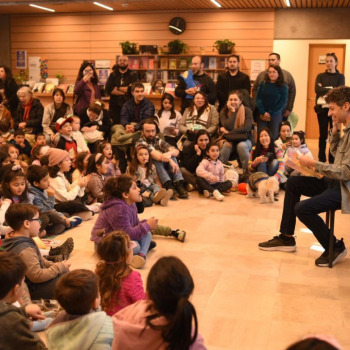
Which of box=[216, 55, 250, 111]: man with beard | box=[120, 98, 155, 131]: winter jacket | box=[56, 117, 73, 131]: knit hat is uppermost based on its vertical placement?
box=[216, 55, 250, 111]: man with beard

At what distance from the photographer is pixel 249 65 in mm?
11406

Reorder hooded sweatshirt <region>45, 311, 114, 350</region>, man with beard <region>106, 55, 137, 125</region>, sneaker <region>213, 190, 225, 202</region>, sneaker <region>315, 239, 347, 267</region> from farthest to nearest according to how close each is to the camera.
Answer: man with beard <region>106, 55, 137, 125</region>
sneaker <region>213, 190, 225, 202</region>
sneaker <region>315, 239, 347, 267</region>
hooded sweatshirt <region>45, 311, 114, 350</region>

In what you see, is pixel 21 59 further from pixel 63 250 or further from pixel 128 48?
pixel 63 250

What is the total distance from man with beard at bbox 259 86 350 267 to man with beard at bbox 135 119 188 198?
2240 mm

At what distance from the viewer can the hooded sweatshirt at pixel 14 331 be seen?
2398 millimetres

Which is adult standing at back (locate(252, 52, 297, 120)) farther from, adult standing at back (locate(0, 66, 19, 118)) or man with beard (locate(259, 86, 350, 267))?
man with beard (locate(259, 86, 350, 267))

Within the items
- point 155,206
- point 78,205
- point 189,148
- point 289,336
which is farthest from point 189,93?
point 289,336

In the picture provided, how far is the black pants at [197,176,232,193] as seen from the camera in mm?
7043

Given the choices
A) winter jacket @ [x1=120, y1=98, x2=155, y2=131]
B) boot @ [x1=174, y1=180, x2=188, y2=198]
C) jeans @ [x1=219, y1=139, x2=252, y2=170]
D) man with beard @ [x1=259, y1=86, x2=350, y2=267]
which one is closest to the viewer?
man with beard @ [x1=259, y1=86, x2=350, y2=267]

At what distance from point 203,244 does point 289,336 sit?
5.93 feet

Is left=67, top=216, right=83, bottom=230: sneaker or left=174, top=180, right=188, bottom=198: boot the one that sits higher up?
left=174, top=180, right=188, bottom=198: boot

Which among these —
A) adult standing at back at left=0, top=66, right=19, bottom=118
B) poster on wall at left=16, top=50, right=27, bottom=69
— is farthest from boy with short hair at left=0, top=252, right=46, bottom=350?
poster on wall at left=16, top=50, right=27, bottom=69

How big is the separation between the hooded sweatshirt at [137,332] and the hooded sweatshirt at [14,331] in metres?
0.49

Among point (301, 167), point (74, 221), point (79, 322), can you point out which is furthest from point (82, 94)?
point (79, 322)
